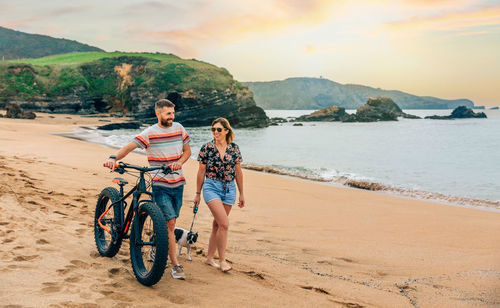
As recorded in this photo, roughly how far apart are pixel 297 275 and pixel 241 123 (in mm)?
68408

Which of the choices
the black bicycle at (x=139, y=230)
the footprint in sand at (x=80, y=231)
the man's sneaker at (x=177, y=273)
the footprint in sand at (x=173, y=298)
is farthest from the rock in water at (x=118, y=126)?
the footprint in sand at (x=173, y=298)

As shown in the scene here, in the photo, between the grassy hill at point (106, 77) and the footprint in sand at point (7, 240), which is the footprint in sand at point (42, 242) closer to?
the footprint in sand at point (7, 240)

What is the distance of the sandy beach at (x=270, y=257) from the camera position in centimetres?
376

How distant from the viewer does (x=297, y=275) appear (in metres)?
5.03

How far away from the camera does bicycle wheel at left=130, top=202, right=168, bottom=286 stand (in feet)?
12.3

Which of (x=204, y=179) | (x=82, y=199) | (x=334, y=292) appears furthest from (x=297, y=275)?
(x=82, y=199)

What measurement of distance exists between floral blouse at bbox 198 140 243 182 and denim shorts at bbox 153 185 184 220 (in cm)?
51

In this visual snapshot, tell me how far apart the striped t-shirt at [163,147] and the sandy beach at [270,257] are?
1.15 m

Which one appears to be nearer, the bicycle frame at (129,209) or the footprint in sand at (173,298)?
the footprint in sand at (173,298)

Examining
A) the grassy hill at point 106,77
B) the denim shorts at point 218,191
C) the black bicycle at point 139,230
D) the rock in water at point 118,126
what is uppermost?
the grassy hill at point 106,77

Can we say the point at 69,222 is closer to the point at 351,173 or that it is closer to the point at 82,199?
the point at 82,199

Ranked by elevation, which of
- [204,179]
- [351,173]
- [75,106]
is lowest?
[351,173]

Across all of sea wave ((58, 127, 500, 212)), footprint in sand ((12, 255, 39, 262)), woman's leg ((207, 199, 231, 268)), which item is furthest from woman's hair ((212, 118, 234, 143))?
sea wave ((58, 127, 500, 212))

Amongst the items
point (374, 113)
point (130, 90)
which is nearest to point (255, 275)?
point (130, 90)
